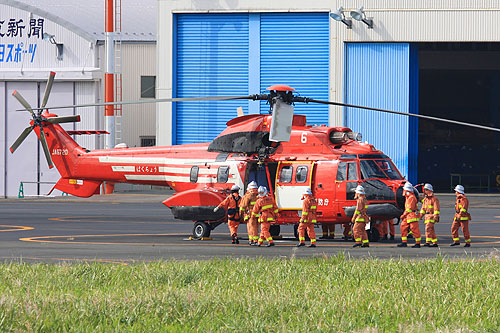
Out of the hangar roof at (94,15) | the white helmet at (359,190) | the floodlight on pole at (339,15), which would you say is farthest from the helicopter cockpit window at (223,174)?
the hangar roof at (94,15)

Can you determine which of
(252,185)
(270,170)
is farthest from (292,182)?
(252,185)

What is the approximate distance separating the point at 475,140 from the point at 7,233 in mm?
41307

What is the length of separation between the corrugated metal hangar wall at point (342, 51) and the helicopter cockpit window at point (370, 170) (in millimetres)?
21679

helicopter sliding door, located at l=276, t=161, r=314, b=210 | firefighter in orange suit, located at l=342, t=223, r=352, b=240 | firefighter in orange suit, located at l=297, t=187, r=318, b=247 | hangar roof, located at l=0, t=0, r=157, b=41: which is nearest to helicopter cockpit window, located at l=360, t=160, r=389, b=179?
helicopter sliding door, located at l=276, t=161, r=314, b=210

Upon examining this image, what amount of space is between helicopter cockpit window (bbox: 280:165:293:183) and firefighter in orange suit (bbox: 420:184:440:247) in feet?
11.9

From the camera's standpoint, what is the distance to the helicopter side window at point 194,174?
23.6 metres

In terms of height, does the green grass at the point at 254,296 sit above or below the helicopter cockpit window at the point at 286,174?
below

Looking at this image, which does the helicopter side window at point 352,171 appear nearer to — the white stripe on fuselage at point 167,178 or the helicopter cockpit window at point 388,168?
the helicopter cockpit window at point 388,168

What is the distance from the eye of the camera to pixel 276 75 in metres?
44.2

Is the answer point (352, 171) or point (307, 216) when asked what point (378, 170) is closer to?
point (352, 171)

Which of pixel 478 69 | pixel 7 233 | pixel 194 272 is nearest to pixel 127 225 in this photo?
pixel 7 233

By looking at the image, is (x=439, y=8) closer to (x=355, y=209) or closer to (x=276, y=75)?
(x=276, y=75)

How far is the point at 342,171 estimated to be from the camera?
21.7 m

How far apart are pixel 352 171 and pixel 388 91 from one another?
2241 cm
